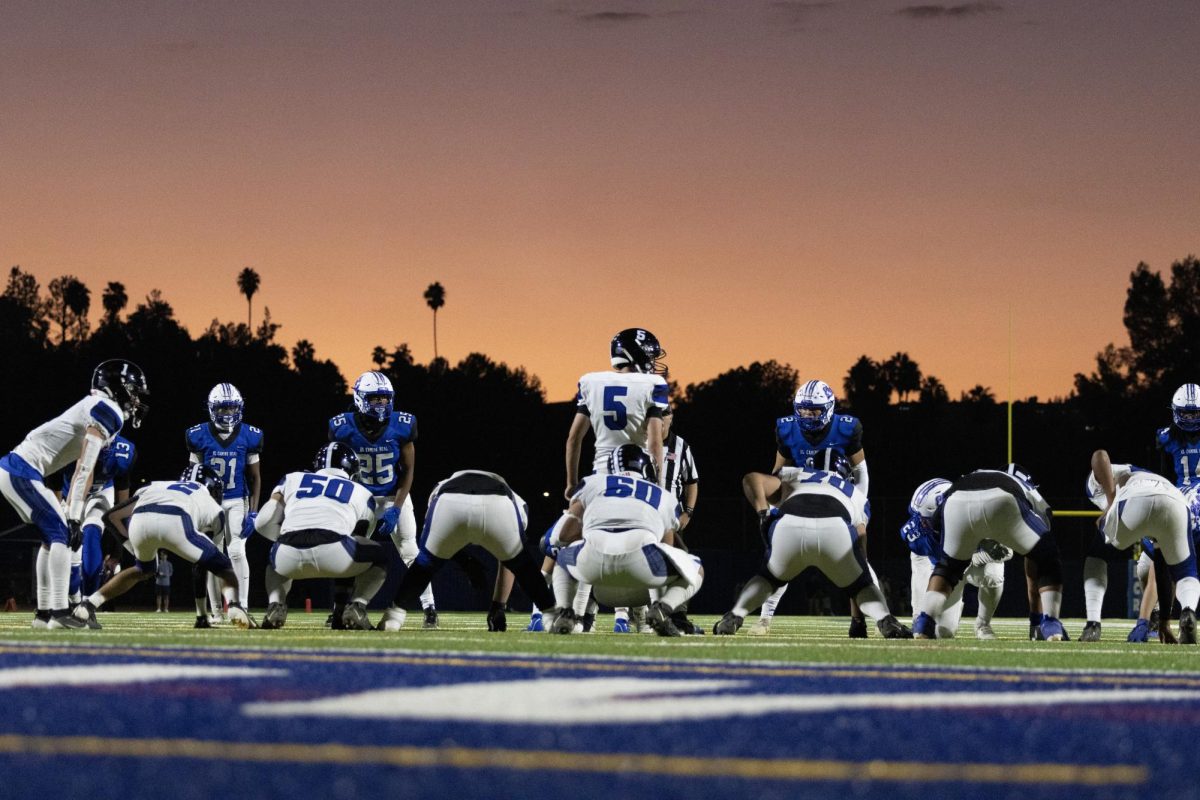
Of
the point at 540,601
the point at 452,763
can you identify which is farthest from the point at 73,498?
the point at 452,763

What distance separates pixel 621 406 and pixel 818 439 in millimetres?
1919

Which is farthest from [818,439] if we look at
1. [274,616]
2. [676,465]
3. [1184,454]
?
[274,616]

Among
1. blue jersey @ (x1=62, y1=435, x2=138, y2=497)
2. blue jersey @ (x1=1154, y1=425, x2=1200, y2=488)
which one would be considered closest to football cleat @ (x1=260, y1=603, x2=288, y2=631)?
blue jersey @ (x1=62, y1=435, x2=138, y2=497)

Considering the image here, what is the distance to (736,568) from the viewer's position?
1400 inches

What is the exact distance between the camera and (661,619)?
33.6ft

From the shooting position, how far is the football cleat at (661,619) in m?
10.2

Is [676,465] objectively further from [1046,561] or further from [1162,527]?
[1162,527]

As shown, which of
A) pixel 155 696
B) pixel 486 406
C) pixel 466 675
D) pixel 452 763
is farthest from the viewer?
pixel 486 406

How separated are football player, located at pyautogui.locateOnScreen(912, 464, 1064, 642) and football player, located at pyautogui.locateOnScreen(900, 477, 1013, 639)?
234 mm

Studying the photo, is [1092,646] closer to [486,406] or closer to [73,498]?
[73,498]

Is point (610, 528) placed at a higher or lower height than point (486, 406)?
lower

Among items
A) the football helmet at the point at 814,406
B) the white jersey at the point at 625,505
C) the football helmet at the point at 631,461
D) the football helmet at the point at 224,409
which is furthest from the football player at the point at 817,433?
the football helmet at the point at 224,409

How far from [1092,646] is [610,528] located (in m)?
2.69

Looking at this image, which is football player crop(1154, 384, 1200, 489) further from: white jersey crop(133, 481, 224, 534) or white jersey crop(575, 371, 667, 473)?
white jersey crop(133, 481, 224, 534)
